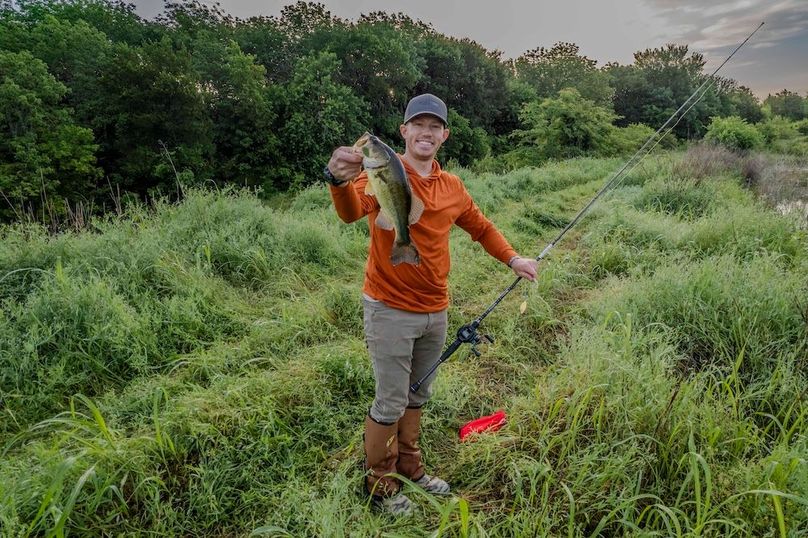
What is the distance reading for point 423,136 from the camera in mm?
2057

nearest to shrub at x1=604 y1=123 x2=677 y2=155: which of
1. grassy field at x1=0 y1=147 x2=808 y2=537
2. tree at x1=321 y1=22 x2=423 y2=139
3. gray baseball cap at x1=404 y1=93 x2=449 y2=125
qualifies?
tree at x1=321 y1=22 x2=423 y2=139

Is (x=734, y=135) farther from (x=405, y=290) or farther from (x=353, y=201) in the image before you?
(x=353, y=201)

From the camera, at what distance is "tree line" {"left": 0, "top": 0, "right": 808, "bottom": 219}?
670 inches

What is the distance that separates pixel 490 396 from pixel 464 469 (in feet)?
2.66

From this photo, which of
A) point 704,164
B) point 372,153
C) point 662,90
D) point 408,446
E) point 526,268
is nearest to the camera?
point 372,153

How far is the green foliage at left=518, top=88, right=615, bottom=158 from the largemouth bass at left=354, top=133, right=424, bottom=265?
23.6 m

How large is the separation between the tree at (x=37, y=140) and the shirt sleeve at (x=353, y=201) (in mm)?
18188

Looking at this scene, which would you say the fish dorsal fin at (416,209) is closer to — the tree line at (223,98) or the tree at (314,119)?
the tree line at (223,98)

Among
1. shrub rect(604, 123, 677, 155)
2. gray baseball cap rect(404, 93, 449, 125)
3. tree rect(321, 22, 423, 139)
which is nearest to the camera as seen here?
gray baseball cap rect(404, 93, 449, 125)

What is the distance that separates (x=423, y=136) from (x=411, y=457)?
176 centimetres

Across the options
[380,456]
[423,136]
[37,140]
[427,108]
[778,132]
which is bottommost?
[380,456]

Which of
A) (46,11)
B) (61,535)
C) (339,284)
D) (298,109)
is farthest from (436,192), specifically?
(46,11)

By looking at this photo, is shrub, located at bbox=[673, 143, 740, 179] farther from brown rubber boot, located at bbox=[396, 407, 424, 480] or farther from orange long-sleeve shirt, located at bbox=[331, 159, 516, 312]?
brown rubber boot, located at bbox=[396, 407, 424, 480]

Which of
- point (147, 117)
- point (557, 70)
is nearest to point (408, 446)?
point (147, 117)
